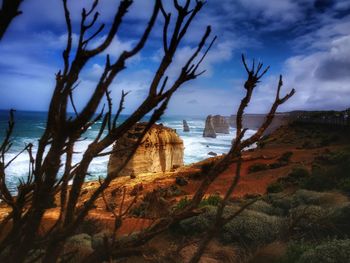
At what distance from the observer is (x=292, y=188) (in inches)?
746

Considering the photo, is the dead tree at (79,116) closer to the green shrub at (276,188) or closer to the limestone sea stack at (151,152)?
the green shrub at (276,188)

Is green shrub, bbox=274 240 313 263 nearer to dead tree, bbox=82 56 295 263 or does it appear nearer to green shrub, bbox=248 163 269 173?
dead tree, bbox=82 56 295 263

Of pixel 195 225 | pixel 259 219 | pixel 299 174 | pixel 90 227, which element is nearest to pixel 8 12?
pixel 195 225

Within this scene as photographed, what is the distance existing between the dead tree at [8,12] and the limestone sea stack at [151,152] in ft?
88.4

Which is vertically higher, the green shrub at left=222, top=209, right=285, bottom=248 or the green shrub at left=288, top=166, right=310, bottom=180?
the green shrub at left=222, top=209, right=285, bottom=248

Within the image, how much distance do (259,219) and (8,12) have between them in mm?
9563

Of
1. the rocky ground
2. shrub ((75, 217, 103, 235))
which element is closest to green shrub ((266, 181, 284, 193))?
the rocky ground

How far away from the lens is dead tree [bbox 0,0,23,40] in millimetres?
1282

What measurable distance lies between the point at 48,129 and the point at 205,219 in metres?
8.84

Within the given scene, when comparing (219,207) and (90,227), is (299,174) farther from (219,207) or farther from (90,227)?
(219,207)

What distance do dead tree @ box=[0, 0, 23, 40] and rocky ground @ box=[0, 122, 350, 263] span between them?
128 cm

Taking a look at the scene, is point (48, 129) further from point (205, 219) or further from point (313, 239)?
point (205, 219)

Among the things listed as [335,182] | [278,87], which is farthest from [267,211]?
[278,87]

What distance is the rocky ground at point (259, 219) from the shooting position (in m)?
6.39
